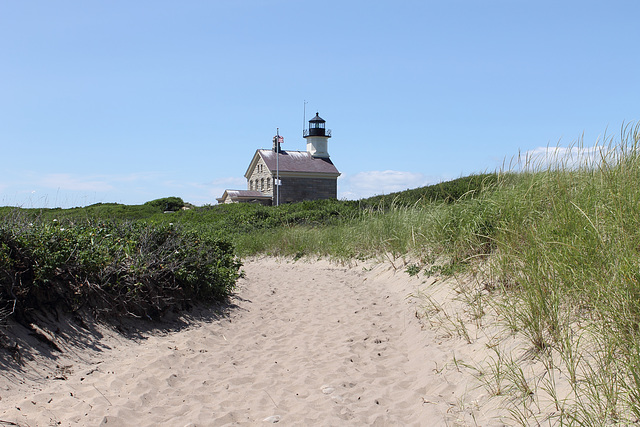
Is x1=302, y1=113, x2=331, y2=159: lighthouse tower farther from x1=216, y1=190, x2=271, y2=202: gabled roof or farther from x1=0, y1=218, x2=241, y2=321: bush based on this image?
x1=0, y1=218, x2=241, y2=321: bush

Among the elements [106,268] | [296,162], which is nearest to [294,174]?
[296,162]

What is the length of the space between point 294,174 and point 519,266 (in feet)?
135

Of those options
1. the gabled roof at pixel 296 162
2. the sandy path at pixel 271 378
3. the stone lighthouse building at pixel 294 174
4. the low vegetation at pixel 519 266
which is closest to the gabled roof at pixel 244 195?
the stone lighthouse building at pixel 294 174

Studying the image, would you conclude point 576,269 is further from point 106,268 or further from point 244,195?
point 244,195

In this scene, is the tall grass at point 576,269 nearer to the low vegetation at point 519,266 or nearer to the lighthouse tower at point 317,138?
the low vegetation at point 519,266

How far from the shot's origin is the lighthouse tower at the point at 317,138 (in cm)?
4944

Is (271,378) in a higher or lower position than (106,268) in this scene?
lower

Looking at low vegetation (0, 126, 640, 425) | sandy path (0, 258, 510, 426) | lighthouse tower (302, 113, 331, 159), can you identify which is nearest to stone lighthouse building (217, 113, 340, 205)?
lighthouse tower (302, 113, 331, 159)

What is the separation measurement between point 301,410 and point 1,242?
356 centimetres

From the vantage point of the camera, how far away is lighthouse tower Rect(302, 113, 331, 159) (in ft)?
162

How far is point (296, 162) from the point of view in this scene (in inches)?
1858

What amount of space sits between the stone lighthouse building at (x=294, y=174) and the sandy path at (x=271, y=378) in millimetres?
37435

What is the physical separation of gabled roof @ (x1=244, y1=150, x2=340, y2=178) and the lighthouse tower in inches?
21.7

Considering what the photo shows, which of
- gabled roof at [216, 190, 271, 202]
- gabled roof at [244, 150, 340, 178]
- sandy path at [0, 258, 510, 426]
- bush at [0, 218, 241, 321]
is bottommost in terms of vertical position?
sandy path at [0, 258, 510, 426]
